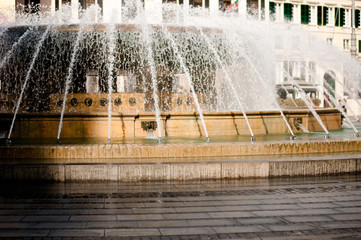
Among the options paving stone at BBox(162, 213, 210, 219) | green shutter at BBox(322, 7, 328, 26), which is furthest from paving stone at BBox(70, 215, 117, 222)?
green shutter at BBox(322, 7, 328, 26)

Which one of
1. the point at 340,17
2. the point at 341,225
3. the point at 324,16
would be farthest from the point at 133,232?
the point at 340,17

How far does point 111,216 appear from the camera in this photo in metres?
6.54

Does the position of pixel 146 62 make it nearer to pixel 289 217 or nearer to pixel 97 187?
pixel 97 187

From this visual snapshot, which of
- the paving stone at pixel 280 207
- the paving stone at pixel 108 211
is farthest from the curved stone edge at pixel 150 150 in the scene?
the paving stone at pixel 280 207

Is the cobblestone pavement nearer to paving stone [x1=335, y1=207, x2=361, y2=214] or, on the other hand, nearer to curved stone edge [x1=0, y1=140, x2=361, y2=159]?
paving stone [x1=335, y1=207, x2=361, y2=214]

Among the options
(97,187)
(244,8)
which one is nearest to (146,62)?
(97,187)

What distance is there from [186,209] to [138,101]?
11016mm

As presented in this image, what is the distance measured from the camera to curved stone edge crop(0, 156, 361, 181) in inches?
349

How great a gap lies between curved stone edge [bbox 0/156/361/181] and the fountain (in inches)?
34.2

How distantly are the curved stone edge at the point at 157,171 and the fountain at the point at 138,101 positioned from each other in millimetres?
869

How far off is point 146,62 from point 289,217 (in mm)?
13436

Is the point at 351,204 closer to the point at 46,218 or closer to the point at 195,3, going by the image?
the point at 46,218

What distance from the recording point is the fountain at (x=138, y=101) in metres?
10.8

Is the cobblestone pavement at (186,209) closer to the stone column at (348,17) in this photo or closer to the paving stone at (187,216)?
the paving stone at (187,216)
